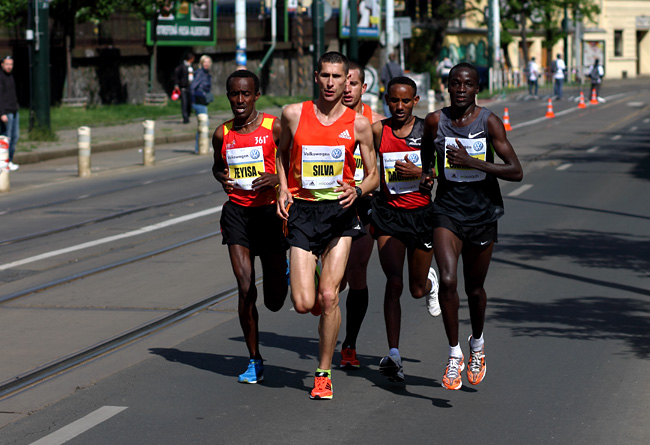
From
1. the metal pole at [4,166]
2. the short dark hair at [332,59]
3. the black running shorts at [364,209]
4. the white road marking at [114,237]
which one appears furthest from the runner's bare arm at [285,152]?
the metal pole at [4,166]

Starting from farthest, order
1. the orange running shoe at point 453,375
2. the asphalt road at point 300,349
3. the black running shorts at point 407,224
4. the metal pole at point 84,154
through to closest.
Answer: the metal pole at point 84,154 < the black running shorts at point 407,224 < the orange running shoe at point 453,375 < the asphalt road at point 300,349

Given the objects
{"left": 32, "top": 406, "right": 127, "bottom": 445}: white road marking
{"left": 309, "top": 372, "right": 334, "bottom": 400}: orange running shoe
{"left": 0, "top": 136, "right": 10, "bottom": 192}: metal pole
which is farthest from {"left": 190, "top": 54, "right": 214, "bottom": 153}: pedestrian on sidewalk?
{"left": 32, "top": 406, "right": 127, "bottom": 445}: white road marking

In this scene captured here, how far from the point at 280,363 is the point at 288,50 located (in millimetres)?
43709

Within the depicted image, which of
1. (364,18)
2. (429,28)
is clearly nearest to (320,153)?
(364,18)

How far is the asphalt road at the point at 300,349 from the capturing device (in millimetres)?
5887

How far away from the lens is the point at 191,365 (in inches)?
285

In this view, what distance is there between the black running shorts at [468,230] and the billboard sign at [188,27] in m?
32.9

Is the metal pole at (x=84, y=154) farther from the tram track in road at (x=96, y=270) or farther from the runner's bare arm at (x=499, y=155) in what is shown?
the runner's bare arm at (x=499, y=155)

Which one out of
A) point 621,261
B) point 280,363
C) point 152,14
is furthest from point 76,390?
point 152,14

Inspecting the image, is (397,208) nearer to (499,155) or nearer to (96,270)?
(499,155)

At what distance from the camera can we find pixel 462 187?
650cm

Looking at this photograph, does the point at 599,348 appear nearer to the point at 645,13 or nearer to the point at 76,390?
the point at 76,390

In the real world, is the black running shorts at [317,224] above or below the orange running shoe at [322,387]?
above

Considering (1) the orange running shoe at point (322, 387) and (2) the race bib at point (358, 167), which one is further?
(2) the race bib at point (358, 167)
